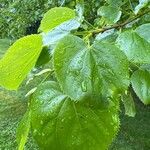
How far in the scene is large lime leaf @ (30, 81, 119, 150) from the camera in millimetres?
399

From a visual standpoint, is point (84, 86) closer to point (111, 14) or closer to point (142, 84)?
point (142, 84)

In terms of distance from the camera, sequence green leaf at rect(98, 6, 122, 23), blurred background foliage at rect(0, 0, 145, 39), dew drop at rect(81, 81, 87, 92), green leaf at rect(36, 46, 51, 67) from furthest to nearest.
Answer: blurred background foliage at rect(0, 0, 145, 39) < green leaf at rect(98, 6, 122, 23) < green leaf at rect(36, 46, 51, 67) < dew drop at rect(81, 81, 87, 92)

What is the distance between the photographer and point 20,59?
436 mm

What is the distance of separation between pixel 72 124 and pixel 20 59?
0.09 meters

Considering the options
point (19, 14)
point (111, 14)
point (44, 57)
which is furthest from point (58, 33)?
point (19, 14)

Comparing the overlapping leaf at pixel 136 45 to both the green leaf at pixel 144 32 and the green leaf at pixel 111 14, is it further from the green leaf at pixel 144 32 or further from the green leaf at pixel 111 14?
the green leaf at pixel 111 14

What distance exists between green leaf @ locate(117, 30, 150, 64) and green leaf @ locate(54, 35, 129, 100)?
2cm

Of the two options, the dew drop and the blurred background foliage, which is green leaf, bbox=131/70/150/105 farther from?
the blurred background foliage

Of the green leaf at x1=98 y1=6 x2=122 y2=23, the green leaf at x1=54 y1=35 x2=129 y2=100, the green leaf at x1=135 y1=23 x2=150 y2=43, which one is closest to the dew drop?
the green leaf at x1=54 y1=35 x2=129 y2=100

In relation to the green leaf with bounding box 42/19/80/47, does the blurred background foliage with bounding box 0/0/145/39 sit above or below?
below

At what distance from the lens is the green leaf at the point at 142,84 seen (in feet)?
1.77

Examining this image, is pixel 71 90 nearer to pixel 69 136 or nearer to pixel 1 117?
pixel 69 136

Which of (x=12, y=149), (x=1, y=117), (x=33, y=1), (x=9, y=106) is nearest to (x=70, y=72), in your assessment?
(x=33, y=1)

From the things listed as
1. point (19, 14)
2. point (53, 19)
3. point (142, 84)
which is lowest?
point (19, 14)
